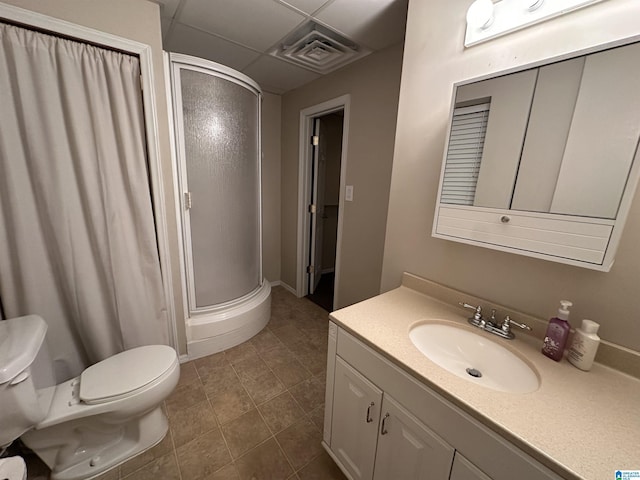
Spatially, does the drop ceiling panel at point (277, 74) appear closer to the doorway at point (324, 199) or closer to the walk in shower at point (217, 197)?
the walk in shower at point (217, 197)

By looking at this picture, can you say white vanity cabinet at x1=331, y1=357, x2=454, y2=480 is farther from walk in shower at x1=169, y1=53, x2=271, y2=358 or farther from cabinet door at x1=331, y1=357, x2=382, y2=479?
walk in shower at x1=169, y1=53, x2=271, y2=358

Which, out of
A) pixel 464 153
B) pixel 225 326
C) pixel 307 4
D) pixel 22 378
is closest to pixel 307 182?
pixel 307 4

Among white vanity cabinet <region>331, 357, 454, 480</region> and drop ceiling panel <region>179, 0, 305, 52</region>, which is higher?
drop ceiling panel <region>179, 0, 305, 52</region>

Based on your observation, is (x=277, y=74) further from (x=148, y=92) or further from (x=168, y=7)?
(x=148, y=92)

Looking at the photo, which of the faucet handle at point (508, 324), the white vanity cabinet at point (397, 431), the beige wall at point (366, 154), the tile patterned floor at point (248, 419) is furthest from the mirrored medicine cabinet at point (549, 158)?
the tile patterned floor at point (248, 419)

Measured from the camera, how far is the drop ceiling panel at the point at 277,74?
203cm

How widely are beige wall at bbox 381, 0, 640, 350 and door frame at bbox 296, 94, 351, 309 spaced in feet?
2.82

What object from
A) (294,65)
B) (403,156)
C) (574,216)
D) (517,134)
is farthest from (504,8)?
(294,65)

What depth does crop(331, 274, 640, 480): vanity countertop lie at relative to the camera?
524mm

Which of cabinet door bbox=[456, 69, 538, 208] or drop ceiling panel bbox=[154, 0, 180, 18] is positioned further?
drop ceiling panel bbox=[154, 0, 180, 18]

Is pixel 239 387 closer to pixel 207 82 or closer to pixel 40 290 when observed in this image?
pixel 40 290

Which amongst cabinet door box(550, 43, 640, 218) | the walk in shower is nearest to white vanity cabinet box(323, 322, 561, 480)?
cabinet door box(550, 43, 640, 218)

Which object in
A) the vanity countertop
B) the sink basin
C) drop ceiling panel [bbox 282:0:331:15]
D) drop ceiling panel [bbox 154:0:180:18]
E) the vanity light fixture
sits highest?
drop ceiling panel [bbox 282:0:331:15]

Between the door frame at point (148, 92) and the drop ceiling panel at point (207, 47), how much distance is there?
1.51 ft
